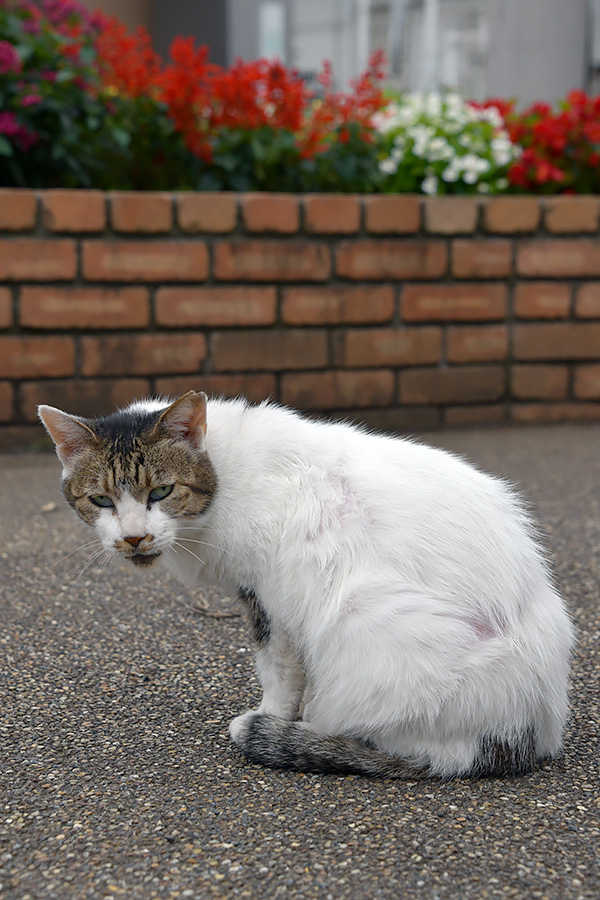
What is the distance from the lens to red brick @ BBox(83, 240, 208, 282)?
4039mm

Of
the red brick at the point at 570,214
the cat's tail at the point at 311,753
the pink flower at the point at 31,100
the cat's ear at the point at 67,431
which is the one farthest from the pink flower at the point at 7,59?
→ the cat's tail at the point at 311,753

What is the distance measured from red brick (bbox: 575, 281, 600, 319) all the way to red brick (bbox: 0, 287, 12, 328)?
272cm

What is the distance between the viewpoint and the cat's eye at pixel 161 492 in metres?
1.80

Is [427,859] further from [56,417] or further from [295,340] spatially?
[295,340]

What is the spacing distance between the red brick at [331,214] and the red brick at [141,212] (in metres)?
0.64

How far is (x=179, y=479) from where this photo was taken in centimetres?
181

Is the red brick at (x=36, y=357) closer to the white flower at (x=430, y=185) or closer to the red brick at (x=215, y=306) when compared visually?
the red brick at (x=215, y=306)

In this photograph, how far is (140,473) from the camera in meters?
1.78

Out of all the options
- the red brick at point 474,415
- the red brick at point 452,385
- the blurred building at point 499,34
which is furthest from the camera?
the blurred building at point 499,34

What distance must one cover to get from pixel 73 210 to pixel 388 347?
1.58 m

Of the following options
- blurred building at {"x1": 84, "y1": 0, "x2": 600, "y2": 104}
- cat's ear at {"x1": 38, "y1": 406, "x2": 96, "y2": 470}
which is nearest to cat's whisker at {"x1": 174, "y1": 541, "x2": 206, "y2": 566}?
cat's ear at {"x1": 38, "y1": 406, "x2": 96, "y2": 470}

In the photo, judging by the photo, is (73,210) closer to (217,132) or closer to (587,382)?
(217,132)

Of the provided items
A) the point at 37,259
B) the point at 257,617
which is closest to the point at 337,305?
the point at 37,259

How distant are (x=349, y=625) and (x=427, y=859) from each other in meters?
0.41
